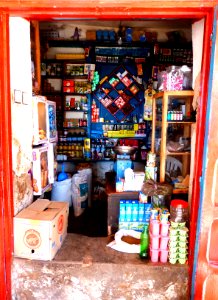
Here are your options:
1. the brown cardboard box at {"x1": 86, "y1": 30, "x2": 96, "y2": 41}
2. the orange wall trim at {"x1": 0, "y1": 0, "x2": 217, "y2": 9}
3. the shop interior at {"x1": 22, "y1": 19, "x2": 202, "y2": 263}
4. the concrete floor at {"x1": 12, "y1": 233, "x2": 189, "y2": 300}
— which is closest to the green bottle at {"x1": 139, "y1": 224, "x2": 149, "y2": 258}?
the concrete floor at {"x1": 12, "y1": 233, "x2": 189, "y2": 300}

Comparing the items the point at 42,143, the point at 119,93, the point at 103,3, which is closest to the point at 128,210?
the point at 42,143

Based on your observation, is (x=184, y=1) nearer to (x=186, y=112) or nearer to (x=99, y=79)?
(x=186, y=112)

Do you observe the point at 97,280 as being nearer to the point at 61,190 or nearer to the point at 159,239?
the point at 159,239

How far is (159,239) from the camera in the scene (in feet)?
8.32

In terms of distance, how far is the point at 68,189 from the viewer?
14.7 ft

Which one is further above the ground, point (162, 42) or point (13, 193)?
point (162, 42)

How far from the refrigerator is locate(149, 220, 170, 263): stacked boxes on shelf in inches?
48.4

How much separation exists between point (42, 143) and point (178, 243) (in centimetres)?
173

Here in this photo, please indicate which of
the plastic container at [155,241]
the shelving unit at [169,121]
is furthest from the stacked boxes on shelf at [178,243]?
the shelving unit at [169,121]

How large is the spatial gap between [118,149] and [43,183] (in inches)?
43.3

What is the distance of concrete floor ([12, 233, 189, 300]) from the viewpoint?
249 centimetres

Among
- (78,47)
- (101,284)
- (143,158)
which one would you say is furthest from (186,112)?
(78,47)

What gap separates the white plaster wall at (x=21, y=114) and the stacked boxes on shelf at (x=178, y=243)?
142cm

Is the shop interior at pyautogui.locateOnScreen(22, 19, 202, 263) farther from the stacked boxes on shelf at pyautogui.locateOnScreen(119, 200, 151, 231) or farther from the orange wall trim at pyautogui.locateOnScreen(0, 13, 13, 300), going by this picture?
the orange wall trim at pyautogui.locateOnScreen(0, 13, 13, 300)
